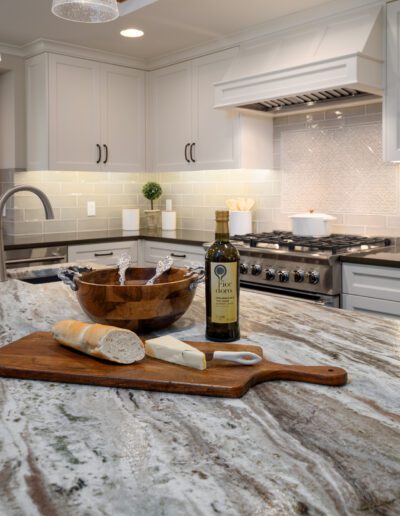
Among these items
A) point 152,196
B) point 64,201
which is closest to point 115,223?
point 152,196

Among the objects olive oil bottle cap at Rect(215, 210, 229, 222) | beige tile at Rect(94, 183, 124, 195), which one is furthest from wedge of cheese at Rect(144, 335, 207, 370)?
beige tile at Rect(94, 183, 124, 195)

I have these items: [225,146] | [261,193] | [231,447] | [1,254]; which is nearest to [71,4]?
[1,254]

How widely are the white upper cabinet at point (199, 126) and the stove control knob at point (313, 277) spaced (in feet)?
4.00

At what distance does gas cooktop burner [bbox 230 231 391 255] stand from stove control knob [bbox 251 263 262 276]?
0.50 ft

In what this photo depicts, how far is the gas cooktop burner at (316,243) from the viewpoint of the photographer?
3070mm

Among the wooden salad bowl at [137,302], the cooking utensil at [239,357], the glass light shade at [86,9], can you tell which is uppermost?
the glass light shade at [86,9]

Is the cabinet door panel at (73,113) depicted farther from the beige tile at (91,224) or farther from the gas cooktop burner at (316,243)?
the gas cooktop burner at (316,243)

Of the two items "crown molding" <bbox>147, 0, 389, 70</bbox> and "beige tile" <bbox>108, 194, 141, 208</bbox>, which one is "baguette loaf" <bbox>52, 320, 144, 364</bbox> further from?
"beige tile" <bbox>108, 194, 141, 208</bbox>

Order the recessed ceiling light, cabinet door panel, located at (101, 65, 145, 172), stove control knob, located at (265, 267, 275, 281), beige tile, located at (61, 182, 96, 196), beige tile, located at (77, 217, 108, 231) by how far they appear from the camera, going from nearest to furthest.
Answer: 1. stove control knob, located at (265, 267, 275, 281)
2. the recessed ceiling light
3. cabinet door panel, located at (101, 65, 145, 172)
4. beige tile, located at (61, 182, 96, 196)
5. beige tile, located at (77, 217, 108, 231)

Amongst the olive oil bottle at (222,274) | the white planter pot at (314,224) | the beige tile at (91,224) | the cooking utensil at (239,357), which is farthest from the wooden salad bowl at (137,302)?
the beige tile at (91,224)

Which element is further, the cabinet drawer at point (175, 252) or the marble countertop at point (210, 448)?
the cabinet drawer at point (175, 252)

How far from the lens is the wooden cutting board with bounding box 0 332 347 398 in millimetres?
1024

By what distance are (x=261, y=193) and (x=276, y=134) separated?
1.47ft

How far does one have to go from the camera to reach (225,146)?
13.2ft
